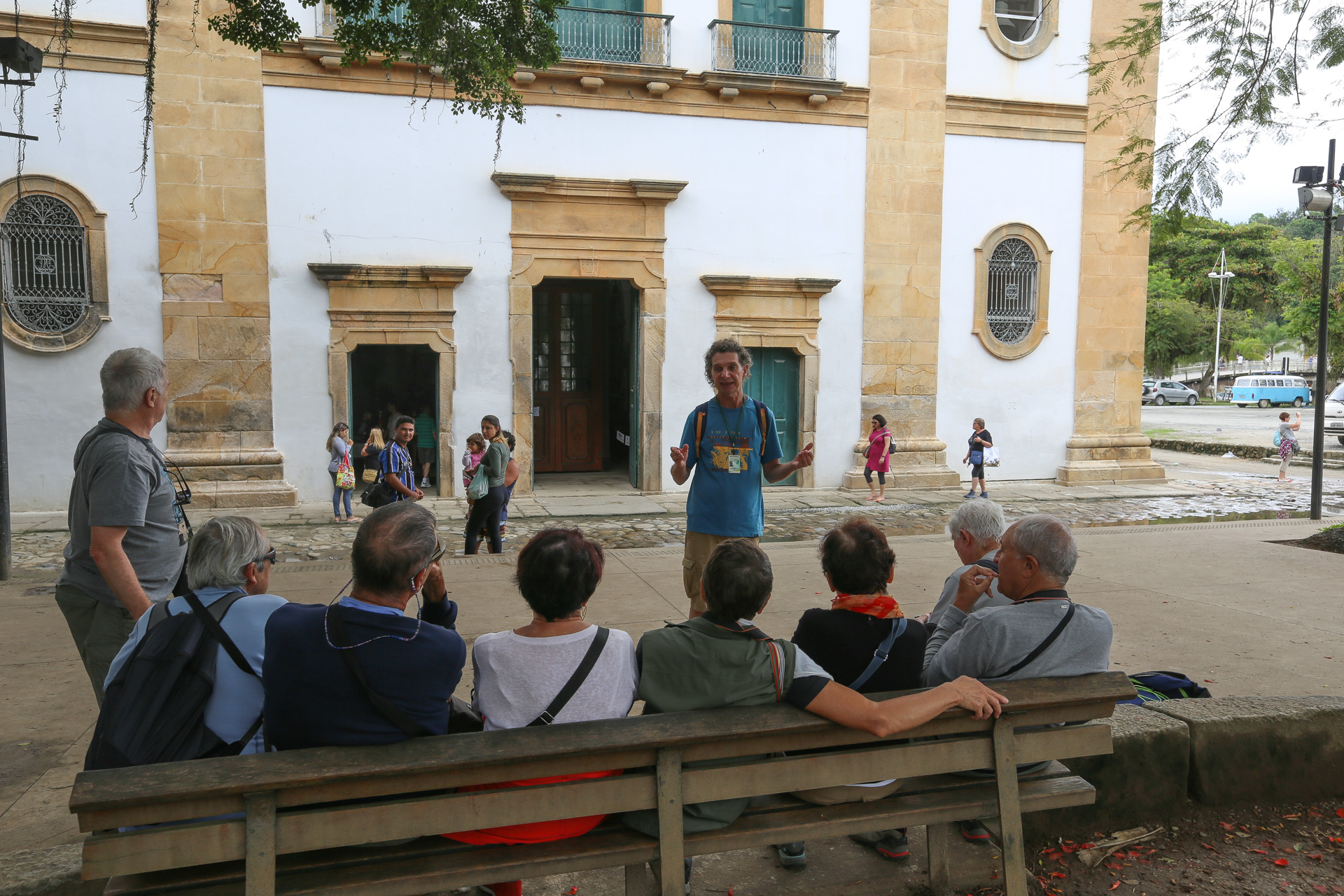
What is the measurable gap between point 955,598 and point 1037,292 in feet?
41.9

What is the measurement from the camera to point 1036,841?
3.31 meters

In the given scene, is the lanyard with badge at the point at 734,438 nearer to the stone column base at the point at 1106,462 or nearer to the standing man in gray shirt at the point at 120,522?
the standing man in gray shirt at the point at 120,522

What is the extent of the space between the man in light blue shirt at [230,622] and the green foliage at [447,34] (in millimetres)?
4483

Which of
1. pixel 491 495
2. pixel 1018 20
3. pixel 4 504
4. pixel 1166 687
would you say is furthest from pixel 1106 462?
pixel 4 504

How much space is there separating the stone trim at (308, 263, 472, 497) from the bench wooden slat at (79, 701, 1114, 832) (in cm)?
1067

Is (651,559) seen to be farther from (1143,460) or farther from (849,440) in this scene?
(1143,460)

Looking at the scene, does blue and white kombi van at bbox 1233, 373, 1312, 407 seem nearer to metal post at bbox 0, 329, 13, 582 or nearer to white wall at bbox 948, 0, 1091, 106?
white wall at bbox 948, 0, 1091, 106

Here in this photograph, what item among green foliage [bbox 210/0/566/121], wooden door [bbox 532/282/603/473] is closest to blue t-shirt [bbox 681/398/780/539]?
green foliage [bbox 210/0/566/121]

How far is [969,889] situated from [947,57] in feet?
45.1

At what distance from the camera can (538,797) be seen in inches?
90.5

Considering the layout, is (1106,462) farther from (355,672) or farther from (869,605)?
(355,672)

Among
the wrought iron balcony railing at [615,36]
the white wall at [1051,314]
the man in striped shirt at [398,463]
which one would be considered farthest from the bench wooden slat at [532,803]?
the white wall at [1051,314]

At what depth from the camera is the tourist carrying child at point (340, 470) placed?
11102mm

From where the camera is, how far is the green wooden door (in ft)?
45.9
